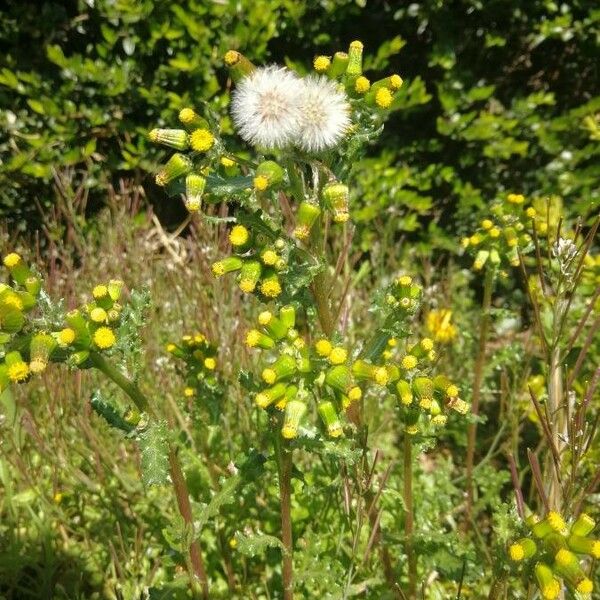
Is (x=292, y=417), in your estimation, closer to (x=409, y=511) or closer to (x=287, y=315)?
(x=287, y=315)

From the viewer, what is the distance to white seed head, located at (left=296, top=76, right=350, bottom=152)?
1330mm

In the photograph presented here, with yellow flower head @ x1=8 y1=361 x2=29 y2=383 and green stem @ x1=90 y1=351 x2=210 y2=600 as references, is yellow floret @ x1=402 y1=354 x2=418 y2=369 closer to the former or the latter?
green stem @ x1=90 y1=351 x2=210 y2=600

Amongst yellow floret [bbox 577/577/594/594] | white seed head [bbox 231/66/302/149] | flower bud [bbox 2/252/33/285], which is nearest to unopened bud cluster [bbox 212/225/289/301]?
white seed head [bbox 231/66/302/149]

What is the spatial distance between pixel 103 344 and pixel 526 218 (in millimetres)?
1514

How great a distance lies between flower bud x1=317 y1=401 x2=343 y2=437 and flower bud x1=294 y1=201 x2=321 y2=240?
399 mm

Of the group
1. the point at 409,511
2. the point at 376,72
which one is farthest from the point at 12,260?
the point at 376,72

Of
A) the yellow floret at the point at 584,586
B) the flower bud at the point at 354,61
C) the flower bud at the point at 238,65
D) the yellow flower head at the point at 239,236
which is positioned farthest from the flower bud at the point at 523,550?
the flower bud at the point at 238,65

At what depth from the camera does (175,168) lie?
4.62 ft

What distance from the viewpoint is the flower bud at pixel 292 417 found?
1360 mm

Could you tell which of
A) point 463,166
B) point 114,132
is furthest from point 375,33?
point 114,132

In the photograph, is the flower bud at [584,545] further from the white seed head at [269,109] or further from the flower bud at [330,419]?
the white seed head at [269,109]

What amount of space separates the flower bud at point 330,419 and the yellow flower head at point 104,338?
51 centimetres

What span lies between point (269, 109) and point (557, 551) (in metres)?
1.14

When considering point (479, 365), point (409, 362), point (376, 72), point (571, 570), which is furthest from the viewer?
point (376, 72)
